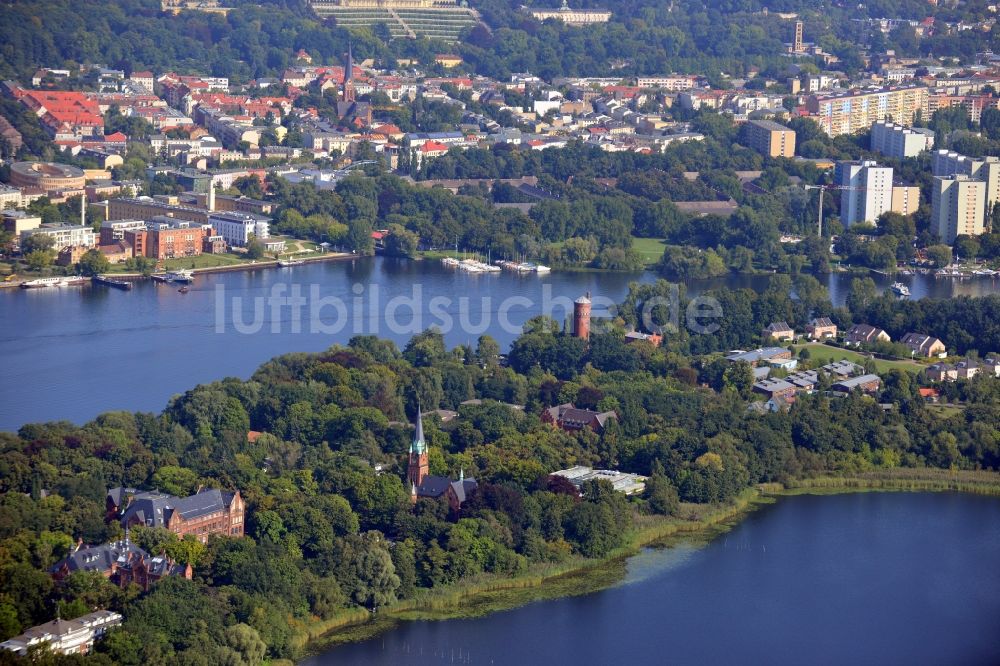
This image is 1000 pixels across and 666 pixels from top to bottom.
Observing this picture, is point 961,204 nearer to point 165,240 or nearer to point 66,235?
point 165,240

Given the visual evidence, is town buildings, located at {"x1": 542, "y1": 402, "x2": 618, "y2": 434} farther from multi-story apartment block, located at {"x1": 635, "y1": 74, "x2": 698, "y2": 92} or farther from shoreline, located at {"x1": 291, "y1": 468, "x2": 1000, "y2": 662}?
multi-story apartment block, located at {"x1": 635, "y1": 74, "x2": 698, "y2": 92}

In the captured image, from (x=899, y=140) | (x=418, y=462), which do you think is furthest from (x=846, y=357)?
(x=899, y=140)

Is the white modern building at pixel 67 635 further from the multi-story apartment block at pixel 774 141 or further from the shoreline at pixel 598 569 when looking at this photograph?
the multi-story apartment block at pixel 774 141

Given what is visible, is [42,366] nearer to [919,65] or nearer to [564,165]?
[564,165]

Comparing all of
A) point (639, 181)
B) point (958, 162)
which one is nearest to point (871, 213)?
point (958, 162)

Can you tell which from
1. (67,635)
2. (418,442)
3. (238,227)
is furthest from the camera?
(238,227)

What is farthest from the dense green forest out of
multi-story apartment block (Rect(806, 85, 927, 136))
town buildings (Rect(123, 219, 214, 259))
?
multi-story apartment block (Rect(806, 85, 927, 136))

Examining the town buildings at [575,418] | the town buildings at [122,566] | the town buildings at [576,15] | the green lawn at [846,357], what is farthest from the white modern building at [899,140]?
the town buildings at [122,566]
